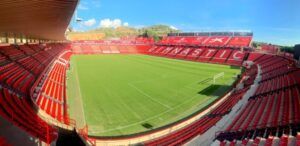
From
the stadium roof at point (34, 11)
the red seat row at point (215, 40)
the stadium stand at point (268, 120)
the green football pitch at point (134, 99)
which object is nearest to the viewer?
the stadium roof at point (34, 11)

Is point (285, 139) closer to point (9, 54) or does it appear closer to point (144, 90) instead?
point (144, 90)

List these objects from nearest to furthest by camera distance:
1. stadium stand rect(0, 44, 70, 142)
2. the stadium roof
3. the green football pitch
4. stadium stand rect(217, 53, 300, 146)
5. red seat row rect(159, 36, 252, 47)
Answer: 1. the stadium roof
2. stadium stand rect(217, 53, 300, 146)
3. stadium stand rect(0, 44, 70, 142)
4. the green football pitch
5. red seat row rect(159, 36, 252, 47)

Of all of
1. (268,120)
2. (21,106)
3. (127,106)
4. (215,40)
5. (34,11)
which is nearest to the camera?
(34,11)

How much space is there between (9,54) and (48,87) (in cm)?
486

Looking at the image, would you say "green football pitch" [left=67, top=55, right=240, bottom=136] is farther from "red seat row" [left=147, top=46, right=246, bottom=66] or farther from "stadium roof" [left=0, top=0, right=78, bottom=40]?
"red seat row" [left=147, top=46, right=246, bottom=66]

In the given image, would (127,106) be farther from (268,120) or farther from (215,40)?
(215,40)

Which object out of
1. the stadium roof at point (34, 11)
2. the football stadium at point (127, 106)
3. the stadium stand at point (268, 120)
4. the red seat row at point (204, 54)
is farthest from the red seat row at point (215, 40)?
the stadium roof at point (34, 11)

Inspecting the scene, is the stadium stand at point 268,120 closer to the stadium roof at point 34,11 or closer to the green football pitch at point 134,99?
the green football pitch at point 134,99

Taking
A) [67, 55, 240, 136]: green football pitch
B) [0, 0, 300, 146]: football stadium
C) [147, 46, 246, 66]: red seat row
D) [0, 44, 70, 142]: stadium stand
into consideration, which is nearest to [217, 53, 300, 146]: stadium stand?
[0, 0, 300, 146]: football stadium

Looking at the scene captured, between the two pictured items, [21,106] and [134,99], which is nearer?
[21,106]

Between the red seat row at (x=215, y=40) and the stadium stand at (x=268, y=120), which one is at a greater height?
the red seat row at (x=215, y=40)

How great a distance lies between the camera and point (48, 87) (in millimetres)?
16938

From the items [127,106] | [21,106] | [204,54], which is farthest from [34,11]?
[204,54]

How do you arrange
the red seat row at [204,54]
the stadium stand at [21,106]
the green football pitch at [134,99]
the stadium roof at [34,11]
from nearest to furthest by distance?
1. the stadium roof at [34,11]
2. the stadium stand at [21,106]
3. the green football pitch at [134,99]
4. the red seat row at [204,54]
